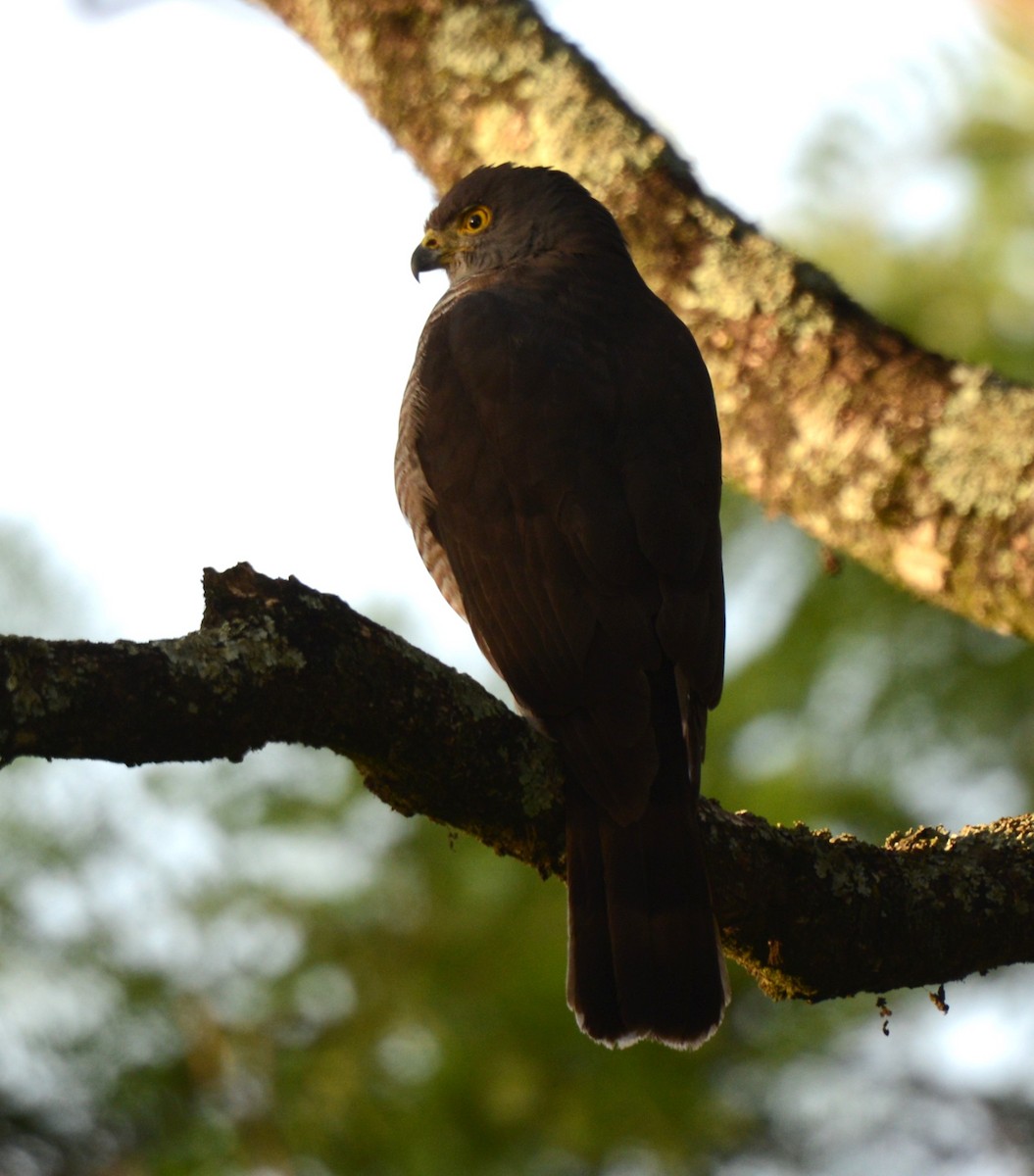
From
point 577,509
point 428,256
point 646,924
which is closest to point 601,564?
point 577,509

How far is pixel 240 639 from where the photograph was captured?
103 inches

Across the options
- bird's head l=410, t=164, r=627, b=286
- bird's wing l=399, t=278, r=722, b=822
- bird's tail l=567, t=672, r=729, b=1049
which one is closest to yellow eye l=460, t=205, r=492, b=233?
bird's head l=410, t=164, r=627, b=286

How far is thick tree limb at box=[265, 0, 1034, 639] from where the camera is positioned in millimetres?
3988

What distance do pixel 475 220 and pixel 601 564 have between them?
8.02ft

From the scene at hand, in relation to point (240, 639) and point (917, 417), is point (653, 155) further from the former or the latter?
point (240, 639)

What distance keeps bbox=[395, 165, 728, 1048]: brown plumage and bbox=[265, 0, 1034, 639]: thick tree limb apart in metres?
0.20

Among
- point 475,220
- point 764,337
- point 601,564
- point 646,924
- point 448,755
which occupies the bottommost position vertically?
point 448,755

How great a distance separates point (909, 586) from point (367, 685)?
1958 millimetres

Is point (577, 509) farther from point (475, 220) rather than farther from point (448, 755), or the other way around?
point (475, 220)

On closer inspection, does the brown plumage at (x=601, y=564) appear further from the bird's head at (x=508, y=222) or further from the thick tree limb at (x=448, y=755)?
the bird's head at (x=508, y=222)

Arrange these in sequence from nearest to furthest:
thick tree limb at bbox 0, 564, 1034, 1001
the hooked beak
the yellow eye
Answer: thick tree limb at bbox 0, 564, 1034, 1001 < the yellow eye < the hooked beak

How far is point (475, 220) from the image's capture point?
231 inches

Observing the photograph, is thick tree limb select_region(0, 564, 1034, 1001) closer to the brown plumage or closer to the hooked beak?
the brown plumage

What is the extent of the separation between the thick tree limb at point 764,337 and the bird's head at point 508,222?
24cm
